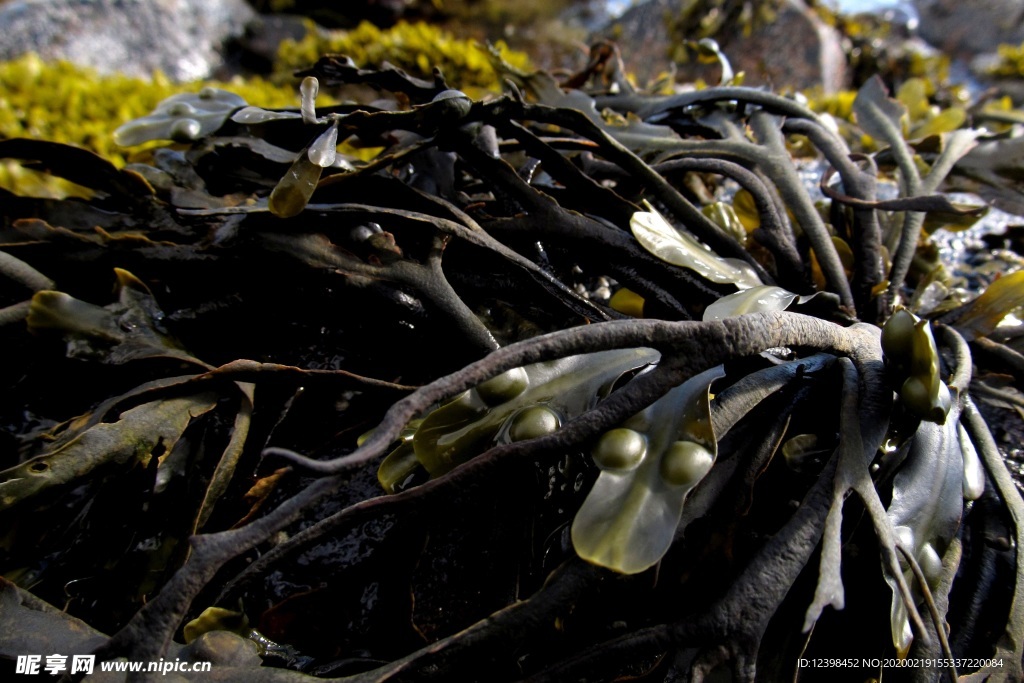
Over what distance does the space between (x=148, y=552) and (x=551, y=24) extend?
6.40 m

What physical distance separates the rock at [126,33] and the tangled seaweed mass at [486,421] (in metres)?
4.26

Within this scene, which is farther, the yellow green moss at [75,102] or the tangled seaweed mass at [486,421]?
the yellow green moss at [75,102]

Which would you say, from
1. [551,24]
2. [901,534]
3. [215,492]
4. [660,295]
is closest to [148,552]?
[215,492]

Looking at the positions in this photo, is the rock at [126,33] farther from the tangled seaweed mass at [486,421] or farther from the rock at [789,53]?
the tangled seaweed mass at [486,421]

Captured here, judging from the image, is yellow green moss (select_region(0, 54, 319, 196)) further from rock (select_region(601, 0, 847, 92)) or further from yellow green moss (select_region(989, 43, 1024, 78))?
yellow green moss (select_region(989, 43, 1024, 78))

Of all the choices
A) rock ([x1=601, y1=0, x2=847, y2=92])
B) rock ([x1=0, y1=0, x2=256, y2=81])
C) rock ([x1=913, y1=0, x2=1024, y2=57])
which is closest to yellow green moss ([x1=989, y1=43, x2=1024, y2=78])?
rock ([x1=913, y1=0, x2=1024, y2=57])

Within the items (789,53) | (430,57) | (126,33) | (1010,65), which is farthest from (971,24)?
(126,33)

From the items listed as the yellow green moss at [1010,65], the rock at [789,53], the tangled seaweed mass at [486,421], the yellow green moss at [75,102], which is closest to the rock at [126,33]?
the yellow green moss at [75,102]

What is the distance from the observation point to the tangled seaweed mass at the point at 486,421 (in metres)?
0.49

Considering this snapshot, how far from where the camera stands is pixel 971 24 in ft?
20.2

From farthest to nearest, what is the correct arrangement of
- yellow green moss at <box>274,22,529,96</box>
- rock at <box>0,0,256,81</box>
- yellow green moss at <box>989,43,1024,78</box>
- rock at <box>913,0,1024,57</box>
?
rock at <box>913,0,1024,57</box> < yellow green moss at <box>989,43,1024,78</box> < rock at <box>0,0,256,81</box> < yellow green moss at <box>274,22,529,96</box>

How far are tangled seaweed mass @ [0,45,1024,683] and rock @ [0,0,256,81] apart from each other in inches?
168

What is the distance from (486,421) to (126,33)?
16.9 ft

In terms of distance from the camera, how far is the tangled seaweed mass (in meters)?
0.49
